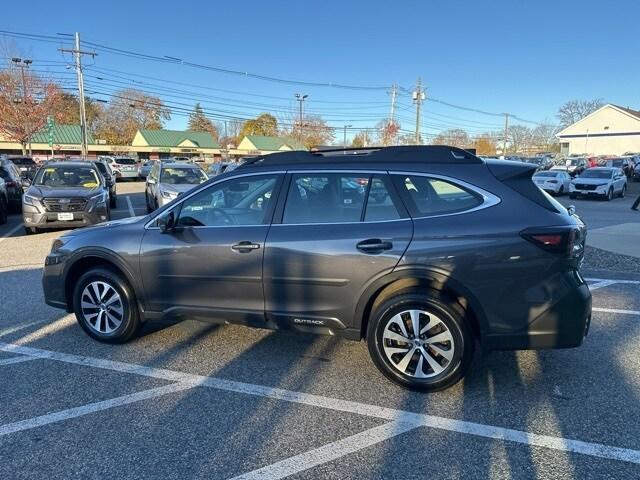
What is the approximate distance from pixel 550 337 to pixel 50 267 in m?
4.51

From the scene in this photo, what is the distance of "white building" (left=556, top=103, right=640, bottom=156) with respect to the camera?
241 feet

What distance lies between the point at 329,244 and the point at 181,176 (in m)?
11.4

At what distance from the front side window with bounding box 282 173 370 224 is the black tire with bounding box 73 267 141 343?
67.7 inches

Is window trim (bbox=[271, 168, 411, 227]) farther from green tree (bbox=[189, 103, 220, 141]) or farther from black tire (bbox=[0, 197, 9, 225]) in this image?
green tree (bbox=[189, 103, 220, 141])

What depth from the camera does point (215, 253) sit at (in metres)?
3.87

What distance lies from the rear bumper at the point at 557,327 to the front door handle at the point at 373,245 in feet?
3.24

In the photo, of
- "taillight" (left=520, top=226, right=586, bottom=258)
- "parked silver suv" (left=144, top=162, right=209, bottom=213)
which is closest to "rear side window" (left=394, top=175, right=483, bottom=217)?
"taillight" (left=520, top=226, right=586, bottom=258)

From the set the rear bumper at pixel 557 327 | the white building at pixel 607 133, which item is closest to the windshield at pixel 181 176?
the rear bumper at pixel 557 327

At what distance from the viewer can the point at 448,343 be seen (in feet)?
11.2

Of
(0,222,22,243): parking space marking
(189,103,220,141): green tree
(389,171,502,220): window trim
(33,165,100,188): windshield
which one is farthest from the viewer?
(189,103,220,141): green tree

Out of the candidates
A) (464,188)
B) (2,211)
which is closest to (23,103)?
(2,211)

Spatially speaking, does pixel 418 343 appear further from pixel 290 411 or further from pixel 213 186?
pixel 213 186

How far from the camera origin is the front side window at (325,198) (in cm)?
362

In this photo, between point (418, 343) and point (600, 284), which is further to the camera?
point (600, 284)
